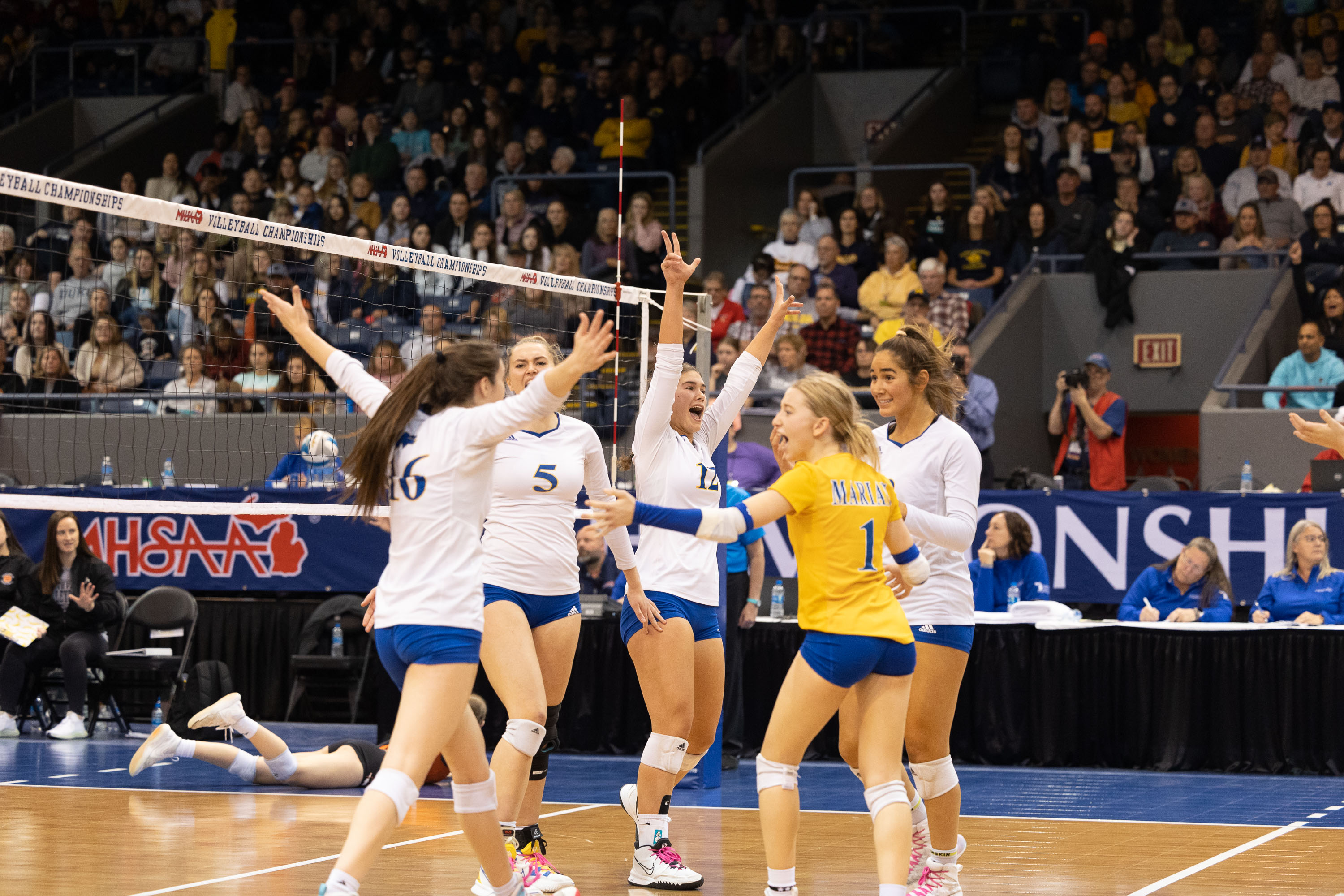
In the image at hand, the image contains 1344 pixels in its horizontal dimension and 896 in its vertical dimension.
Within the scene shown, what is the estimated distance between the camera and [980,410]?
13.0m

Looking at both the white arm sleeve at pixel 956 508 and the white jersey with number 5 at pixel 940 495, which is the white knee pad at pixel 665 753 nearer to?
the white jersey with number 5 at pixel 940 495

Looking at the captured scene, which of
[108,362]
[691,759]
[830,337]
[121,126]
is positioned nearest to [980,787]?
[691,759]

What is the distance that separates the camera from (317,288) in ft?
51.8

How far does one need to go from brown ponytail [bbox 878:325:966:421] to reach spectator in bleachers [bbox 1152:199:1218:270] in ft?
31.6

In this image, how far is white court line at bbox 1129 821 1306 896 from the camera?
624cm

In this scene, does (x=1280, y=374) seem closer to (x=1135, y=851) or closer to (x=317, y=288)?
(x=1135, y=851)

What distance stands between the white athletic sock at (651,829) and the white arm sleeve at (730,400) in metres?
1.58

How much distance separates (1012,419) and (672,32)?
7629 millimetres

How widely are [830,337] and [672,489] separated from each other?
8298 mm

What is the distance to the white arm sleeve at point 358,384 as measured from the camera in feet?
16.8

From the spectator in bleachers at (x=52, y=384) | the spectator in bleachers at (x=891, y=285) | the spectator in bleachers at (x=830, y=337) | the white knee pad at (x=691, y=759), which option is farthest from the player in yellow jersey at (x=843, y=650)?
the spectator in bleachers at (x=891, y=285)

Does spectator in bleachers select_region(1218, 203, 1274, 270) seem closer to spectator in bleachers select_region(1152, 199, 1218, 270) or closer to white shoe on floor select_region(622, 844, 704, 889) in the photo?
spectator in bleachers select_region(1152, 199, 1218, 270)

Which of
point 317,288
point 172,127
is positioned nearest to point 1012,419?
point 317,288

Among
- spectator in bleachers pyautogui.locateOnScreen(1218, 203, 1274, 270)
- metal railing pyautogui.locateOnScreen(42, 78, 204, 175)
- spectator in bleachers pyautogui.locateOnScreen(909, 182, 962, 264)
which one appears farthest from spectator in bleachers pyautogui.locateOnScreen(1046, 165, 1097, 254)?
metal railing pyautogui.locateOnScreen(42, 78, 204, 175)
